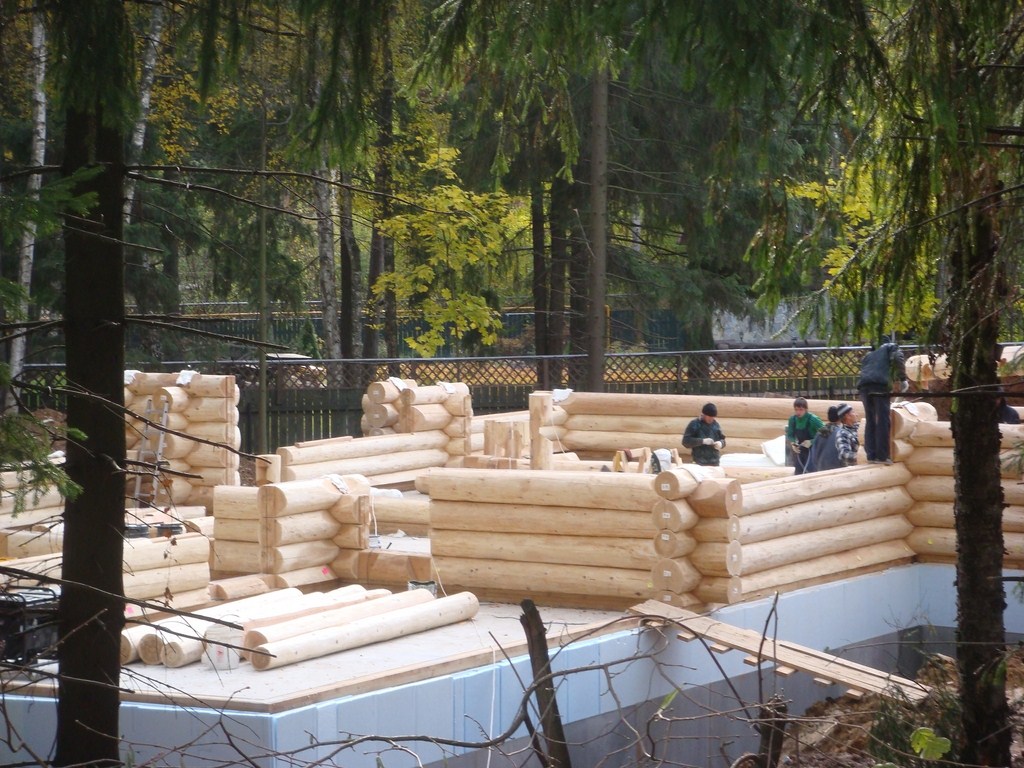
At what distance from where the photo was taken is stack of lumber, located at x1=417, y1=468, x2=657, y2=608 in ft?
32.3

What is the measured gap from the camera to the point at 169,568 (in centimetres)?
956

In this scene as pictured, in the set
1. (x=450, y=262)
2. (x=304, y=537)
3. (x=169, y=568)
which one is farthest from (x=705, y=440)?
(x=450, y=262)

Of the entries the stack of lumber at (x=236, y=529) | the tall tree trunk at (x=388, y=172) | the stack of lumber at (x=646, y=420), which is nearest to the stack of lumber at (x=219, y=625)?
the stack of lumber at (x=236, y=529)

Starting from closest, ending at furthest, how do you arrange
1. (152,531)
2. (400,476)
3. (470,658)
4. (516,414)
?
(470,658), (152,531), (400,476), (516,414)

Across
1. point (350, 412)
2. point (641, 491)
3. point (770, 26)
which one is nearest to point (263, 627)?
point (641, 491)

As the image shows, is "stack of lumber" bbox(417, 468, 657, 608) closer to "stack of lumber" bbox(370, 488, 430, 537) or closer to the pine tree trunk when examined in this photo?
"stack of lumber" bbox(370, 488, 430, 537)

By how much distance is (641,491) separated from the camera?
9797 millimetres

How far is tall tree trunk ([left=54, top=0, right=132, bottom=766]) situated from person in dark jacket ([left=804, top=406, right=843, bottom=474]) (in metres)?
8.95

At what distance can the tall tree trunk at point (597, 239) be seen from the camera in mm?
19516

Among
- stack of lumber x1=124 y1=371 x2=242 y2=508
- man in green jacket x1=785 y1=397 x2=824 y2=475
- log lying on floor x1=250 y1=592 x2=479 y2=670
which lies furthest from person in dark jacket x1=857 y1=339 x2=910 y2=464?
stack of lumber x1=124 y1=371 x2=242 y2=508

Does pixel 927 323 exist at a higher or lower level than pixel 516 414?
higher

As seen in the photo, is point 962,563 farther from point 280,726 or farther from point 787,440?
point 787,440

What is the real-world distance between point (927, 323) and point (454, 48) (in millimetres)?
2867

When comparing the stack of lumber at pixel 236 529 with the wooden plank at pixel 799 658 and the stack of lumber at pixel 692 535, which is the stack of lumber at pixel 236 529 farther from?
the wooden plank at pixel 799 658
